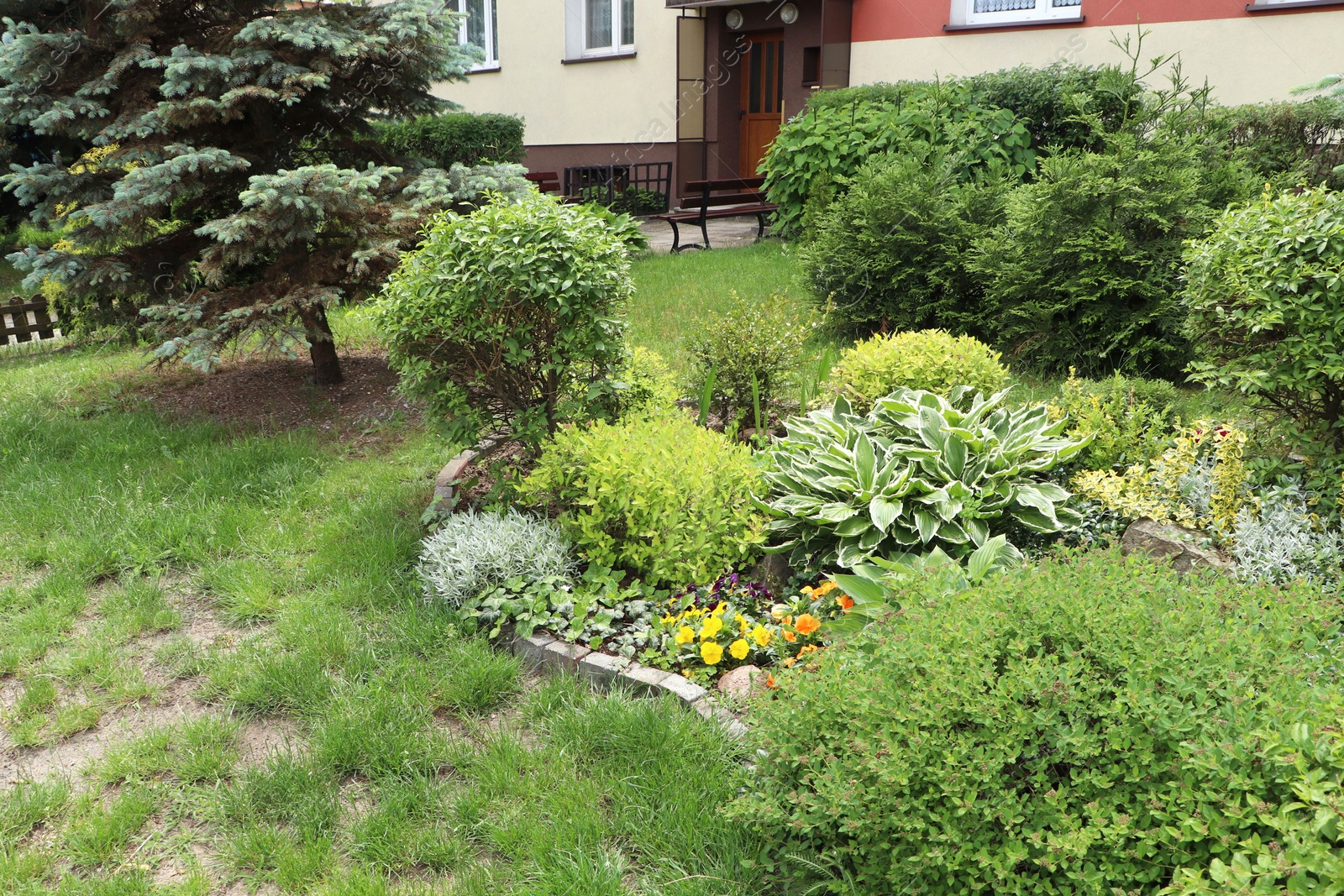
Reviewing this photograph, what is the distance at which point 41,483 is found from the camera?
4996 millimetres

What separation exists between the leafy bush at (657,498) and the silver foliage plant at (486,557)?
0.12 metres

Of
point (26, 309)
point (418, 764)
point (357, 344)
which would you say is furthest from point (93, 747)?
point (26, 309)

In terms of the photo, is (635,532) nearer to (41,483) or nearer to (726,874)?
(726,874)

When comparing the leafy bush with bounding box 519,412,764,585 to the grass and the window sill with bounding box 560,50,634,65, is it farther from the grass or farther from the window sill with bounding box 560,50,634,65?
the window sill with bounding box 560,50,634,65

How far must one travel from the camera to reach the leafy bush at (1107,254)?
559 cm

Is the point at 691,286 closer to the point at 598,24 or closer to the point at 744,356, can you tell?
the point at 744,356

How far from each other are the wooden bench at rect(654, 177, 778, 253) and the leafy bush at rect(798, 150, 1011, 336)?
15.7 feet

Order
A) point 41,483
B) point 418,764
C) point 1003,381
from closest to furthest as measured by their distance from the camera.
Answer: point 418,764 < point 1003,381 < point 41,483

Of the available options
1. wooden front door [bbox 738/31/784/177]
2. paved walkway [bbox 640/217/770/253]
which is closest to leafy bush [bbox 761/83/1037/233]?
paved walkway [bbox 640/217/770/253]

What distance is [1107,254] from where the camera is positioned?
5.66m

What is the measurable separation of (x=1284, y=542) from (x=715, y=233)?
11789 millimetres

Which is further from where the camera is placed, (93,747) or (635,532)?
(635,532)

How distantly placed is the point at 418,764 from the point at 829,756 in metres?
1.41

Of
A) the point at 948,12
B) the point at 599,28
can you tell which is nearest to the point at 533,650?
the point at 948,12
